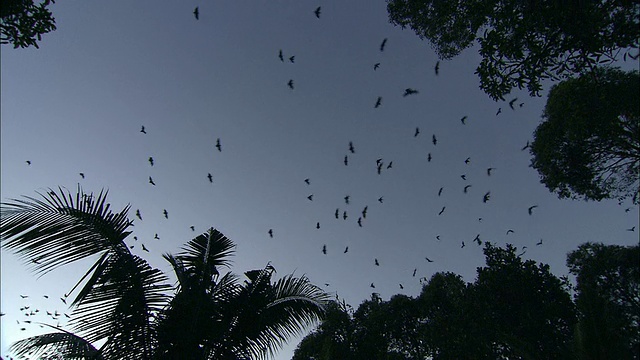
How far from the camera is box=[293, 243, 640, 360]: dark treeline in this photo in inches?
864

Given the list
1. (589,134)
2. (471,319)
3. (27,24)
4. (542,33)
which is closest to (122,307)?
(27,24)

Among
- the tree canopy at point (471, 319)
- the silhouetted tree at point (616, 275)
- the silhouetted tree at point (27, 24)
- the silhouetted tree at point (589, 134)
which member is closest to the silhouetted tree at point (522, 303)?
the tree canopy at point (471, 319)

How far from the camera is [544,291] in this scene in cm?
2344

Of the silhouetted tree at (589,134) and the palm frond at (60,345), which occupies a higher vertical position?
the silhouetted tree at (589,134)

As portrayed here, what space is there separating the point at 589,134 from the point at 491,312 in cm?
1522

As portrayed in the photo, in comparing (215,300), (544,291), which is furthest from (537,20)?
(544,291)

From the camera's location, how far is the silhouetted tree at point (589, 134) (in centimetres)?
1183

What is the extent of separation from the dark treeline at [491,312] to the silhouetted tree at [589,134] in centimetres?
920

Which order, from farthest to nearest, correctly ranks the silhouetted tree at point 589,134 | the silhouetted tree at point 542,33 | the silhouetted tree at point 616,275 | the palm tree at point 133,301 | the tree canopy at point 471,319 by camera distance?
the silhouetted tree at point 616,275 < the tree canopy at point 471,319 < the silhouetted tree at point 589,134 < the silhouetted tree at point 542,33 < the palm tree at point 133,301

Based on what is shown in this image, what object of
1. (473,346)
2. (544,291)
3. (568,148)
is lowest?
(473,346)

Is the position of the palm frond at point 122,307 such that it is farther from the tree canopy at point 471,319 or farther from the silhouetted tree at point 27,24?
the tree canopy at point 471,319

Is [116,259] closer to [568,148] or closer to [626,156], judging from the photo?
[568,148]

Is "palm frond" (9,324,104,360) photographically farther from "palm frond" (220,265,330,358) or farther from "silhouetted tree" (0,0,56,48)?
"silhouetted tree" (0,0,56,48)

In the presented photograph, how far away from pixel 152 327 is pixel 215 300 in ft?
2.80
